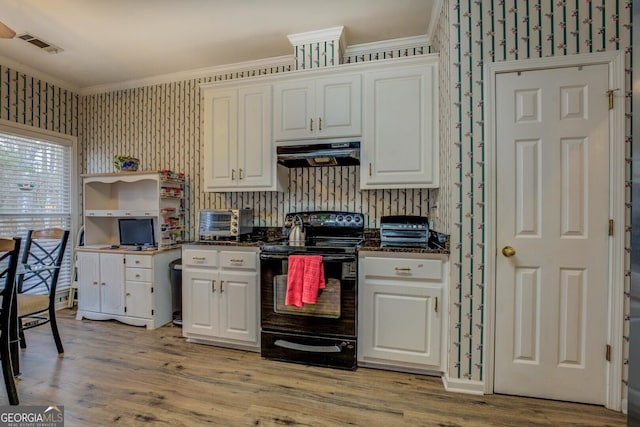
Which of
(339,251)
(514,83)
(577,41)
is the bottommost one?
(339,251)

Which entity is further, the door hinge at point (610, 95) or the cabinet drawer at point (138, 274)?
the cabinet drawer at point (138, 274)

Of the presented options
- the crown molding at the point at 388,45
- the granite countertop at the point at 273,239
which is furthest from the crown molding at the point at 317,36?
the granite countertop at the point at 273,239

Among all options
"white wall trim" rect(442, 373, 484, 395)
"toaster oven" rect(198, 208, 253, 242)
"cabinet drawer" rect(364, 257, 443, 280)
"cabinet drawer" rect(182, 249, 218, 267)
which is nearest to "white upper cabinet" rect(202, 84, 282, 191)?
"toaster oven" rect(198, 208, 253, 242)

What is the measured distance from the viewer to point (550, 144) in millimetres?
1892

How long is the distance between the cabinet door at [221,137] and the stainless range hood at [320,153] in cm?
50

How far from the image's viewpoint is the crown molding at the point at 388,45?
110 inches

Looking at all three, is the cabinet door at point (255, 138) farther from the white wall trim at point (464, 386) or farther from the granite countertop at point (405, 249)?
the white wall trim at point (464, 386)

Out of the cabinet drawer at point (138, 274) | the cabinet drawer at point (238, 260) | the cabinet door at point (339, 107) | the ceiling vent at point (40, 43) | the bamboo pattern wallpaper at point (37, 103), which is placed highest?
the ceiling vent at point (40, 43)

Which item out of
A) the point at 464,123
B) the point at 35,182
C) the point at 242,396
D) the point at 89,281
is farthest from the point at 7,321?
the point at 464,123

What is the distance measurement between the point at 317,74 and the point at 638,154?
2.34m

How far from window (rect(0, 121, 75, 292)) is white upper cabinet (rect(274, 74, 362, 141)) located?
→ 2935mm

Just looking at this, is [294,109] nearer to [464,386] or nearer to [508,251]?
[508,251]

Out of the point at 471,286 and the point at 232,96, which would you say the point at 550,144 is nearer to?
the point at 471,286

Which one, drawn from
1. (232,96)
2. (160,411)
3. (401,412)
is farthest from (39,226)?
(401,412)
